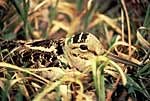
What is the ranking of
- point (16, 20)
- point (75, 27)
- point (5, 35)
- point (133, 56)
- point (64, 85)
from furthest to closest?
1. point (75, 27)
2. point (16, 20)
3. point (5, 35)
4. point (133, 56)
5. point (64, 85)

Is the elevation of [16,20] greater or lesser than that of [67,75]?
greater

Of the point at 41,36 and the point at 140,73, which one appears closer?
the point at 140,73

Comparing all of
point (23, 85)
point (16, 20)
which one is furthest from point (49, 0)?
point (23, 85)

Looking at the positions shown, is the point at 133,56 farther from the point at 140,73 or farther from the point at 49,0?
the point at 49,0

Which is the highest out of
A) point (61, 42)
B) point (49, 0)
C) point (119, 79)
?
point (49, 0)

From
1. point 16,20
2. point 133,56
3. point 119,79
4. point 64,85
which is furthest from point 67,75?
point 16,20

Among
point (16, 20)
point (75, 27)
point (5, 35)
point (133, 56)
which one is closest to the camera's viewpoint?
point (133, 56)
